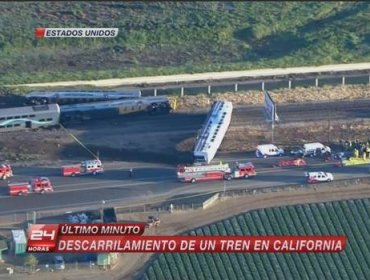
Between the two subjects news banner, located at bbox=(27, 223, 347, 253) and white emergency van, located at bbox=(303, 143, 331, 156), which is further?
white emergency van, located at bbox=(303, 143, 331, 156)

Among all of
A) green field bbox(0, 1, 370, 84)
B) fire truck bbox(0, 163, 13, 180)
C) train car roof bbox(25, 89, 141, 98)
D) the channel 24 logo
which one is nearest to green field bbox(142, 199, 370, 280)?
the channel 24 logo

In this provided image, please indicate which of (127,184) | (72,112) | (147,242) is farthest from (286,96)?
(147,242)

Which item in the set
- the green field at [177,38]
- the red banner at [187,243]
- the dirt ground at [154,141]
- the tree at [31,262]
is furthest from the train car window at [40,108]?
the red banner at [187,243]

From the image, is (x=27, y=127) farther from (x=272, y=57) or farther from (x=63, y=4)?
(x=63, y=4)

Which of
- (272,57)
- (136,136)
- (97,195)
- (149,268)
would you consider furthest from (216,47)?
(149,268)

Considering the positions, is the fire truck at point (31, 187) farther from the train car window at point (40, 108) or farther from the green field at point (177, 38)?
the green field at point (177, 38)

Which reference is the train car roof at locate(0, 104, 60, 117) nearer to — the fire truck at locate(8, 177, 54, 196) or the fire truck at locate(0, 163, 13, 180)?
the fire truck at locate(0, 163, 13, 180)
